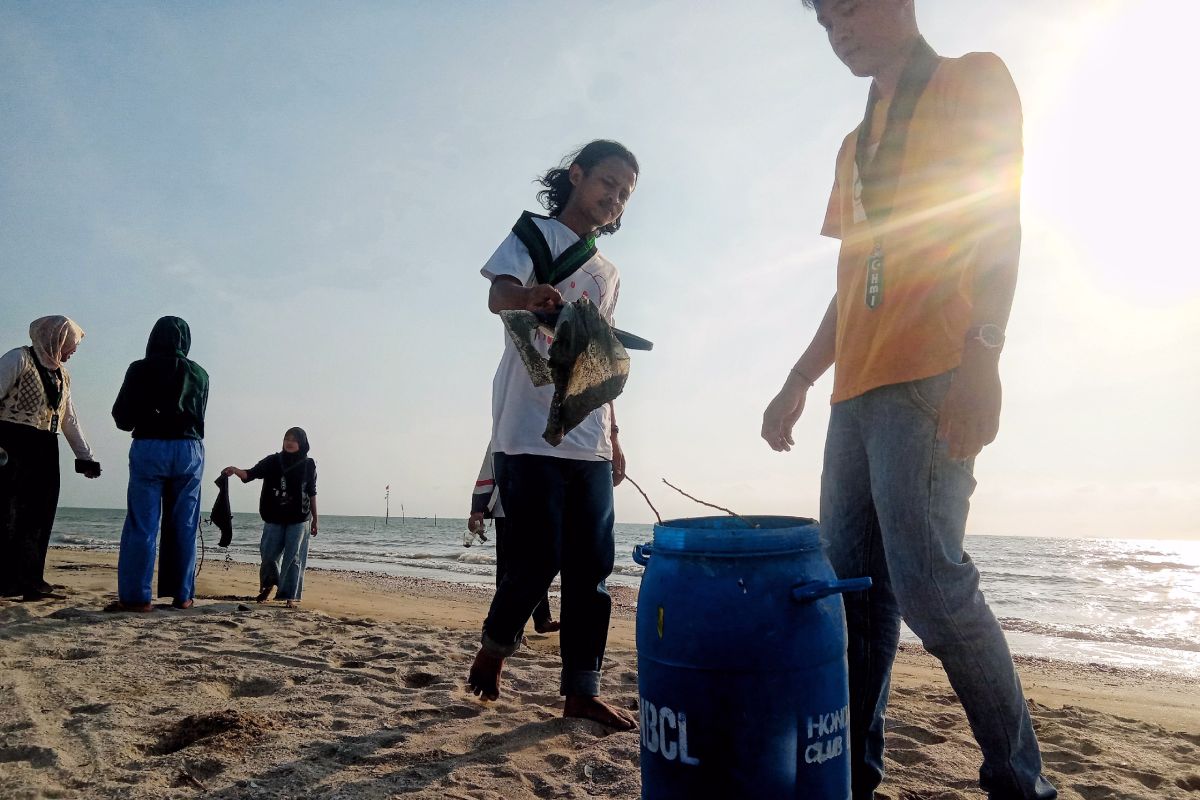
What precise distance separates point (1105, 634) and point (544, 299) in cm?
839

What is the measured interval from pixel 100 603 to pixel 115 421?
142 centimetres

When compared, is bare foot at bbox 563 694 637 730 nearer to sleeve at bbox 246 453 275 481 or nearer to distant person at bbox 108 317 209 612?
distant person at bbox 108 317 209 612

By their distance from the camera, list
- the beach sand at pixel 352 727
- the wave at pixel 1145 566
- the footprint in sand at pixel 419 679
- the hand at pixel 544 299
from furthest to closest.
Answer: the wave at pixel 1145 566, the footprint in sand at pixel 419 679, the hand at pixel 544 299, the beach sand at pixel 352 727

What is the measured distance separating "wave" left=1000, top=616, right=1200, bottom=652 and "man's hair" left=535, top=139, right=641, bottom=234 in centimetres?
734

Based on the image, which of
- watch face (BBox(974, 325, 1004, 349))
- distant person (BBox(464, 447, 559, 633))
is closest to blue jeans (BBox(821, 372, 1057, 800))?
watch face (BBox(974, 325, 1004, 349))

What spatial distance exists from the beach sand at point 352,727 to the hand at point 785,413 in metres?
1.01

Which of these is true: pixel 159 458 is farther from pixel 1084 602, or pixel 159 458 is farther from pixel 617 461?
pixel 1084 602

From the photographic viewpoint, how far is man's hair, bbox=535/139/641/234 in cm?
271

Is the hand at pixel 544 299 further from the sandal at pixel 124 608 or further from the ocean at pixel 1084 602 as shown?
the sandal at pixel 124 608

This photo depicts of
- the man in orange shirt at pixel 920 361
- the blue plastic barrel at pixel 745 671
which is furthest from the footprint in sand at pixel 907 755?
the blue plastic barrel at pixel 745 671

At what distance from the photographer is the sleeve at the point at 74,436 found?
5.29 metres

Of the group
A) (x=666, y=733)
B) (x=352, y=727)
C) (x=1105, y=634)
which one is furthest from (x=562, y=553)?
(x=1105, y=634)

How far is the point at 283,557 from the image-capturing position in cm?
648

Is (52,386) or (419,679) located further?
(52,386)
